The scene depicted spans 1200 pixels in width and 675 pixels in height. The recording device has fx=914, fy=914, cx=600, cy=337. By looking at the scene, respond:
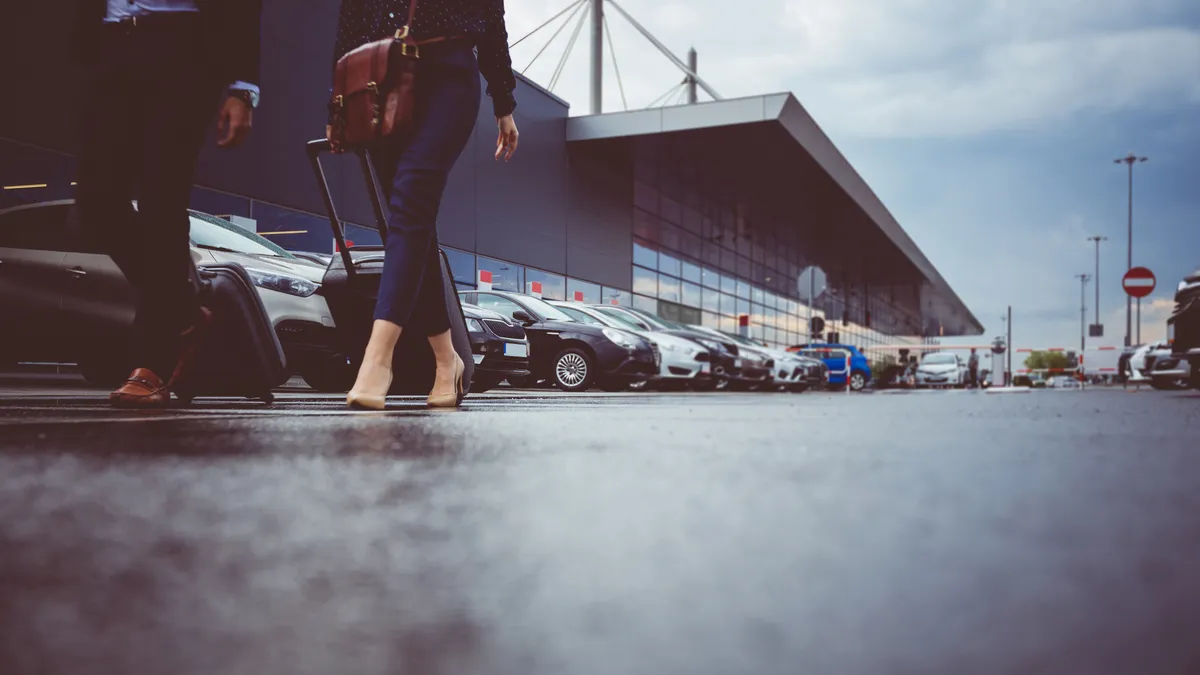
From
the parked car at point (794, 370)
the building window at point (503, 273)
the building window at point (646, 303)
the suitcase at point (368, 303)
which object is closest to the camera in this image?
the suitcase at point (368, 303)

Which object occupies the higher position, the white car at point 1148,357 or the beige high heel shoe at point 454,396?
the white car at point 1148,357

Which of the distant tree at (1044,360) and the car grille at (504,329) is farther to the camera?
the distant tree at (1044,360)

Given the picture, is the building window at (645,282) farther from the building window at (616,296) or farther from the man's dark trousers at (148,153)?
the man's dark trousers at (148,153)

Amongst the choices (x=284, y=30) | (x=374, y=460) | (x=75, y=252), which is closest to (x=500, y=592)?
(x=374, y=460)

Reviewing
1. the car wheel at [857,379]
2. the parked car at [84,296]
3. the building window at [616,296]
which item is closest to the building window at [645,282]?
the building window at [616,296]

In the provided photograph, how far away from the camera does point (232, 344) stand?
3.58 metres

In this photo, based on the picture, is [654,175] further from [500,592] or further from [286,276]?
[500,592]

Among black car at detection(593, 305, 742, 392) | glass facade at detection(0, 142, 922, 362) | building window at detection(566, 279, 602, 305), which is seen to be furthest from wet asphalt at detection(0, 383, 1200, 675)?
building window at detection(566, 279, 602, 305)

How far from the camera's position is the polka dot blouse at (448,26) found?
3477 millimetres

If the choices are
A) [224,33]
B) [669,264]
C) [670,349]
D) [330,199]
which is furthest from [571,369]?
[669,264]

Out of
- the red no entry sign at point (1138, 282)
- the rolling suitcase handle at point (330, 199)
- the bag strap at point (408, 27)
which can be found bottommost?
the rolling suitcase handle at point (330, 199)

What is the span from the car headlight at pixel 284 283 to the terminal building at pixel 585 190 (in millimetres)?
1779

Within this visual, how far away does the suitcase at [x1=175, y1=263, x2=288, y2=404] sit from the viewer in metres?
3.58

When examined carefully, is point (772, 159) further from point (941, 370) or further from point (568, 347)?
point (941, 370)
